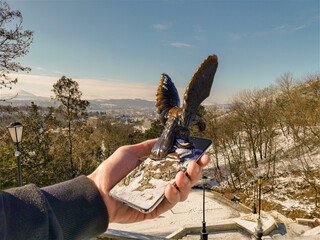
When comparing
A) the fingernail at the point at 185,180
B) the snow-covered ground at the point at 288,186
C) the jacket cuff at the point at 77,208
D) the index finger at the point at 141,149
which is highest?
the index finger at the point at 141,149

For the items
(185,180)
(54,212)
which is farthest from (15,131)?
(185,180)

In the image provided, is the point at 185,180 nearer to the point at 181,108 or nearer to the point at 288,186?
the point at 181,108

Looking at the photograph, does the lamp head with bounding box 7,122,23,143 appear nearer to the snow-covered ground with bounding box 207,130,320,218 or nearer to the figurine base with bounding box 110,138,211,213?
the figurine base with bounding box 110,138,211,213

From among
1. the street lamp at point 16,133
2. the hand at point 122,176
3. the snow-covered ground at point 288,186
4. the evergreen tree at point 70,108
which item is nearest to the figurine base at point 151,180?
the hand at point 122,176

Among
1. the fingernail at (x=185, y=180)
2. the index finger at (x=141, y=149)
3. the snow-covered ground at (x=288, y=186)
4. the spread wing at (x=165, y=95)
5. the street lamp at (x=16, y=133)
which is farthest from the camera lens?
the snow-covered ground at (x=288, y=186)

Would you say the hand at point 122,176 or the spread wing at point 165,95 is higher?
the spread wing at point 165,95

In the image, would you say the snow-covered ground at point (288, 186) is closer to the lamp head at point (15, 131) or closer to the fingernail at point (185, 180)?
the fingernail at point (185, 180)

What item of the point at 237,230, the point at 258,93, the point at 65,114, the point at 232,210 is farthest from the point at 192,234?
the point at 258,93

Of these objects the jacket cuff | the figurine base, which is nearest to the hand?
the figurine base
